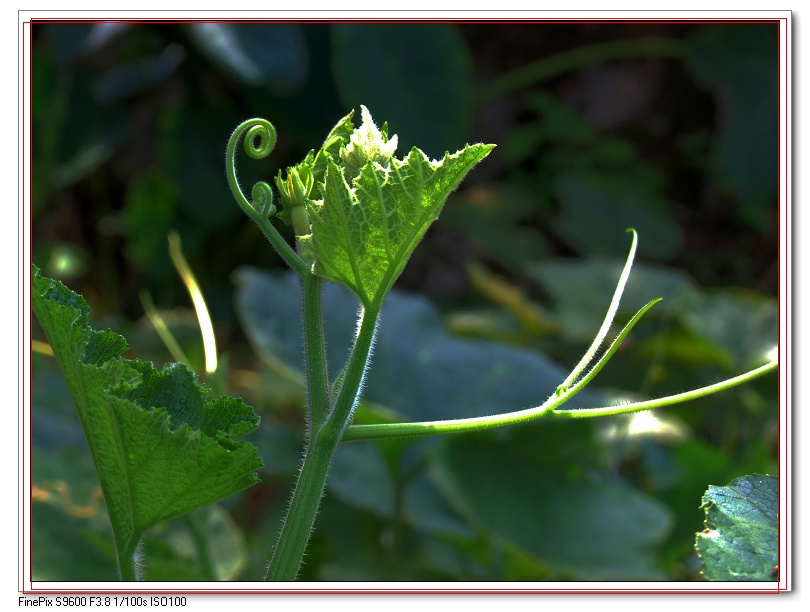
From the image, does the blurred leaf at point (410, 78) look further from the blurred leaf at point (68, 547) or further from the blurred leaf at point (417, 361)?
the blurred leaf at point (68, 547)

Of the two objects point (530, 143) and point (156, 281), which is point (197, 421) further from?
point (530, 143)

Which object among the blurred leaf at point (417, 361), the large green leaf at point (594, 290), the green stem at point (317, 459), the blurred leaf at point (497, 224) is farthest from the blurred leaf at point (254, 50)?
the green stem at point (317, 459)

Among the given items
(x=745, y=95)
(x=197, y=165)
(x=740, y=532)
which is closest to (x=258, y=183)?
(x=740, y=532)

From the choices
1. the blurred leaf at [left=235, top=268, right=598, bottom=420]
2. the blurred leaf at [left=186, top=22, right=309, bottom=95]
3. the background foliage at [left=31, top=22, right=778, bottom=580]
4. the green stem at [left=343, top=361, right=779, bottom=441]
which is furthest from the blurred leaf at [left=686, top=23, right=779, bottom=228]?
the green stem at [left=343, top=361, right=779, bottom=441]

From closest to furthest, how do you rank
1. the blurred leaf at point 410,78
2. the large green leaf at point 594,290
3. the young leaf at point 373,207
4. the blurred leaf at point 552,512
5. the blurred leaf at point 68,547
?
the young leaf at point 373,207, the blurred leaf at point 68,547, the blurred leaf at point 552,512, the large green leaf at point 594,290, the blurred leaf at point 410,78

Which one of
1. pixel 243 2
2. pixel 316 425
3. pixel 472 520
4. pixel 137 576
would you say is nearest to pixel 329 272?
pixel 316 425

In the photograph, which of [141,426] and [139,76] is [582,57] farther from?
[141,426]

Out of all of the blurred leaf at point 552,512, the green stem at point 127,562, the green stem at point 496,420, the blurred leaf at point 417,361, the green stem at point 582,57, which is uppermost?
the green stem at point 582,57
